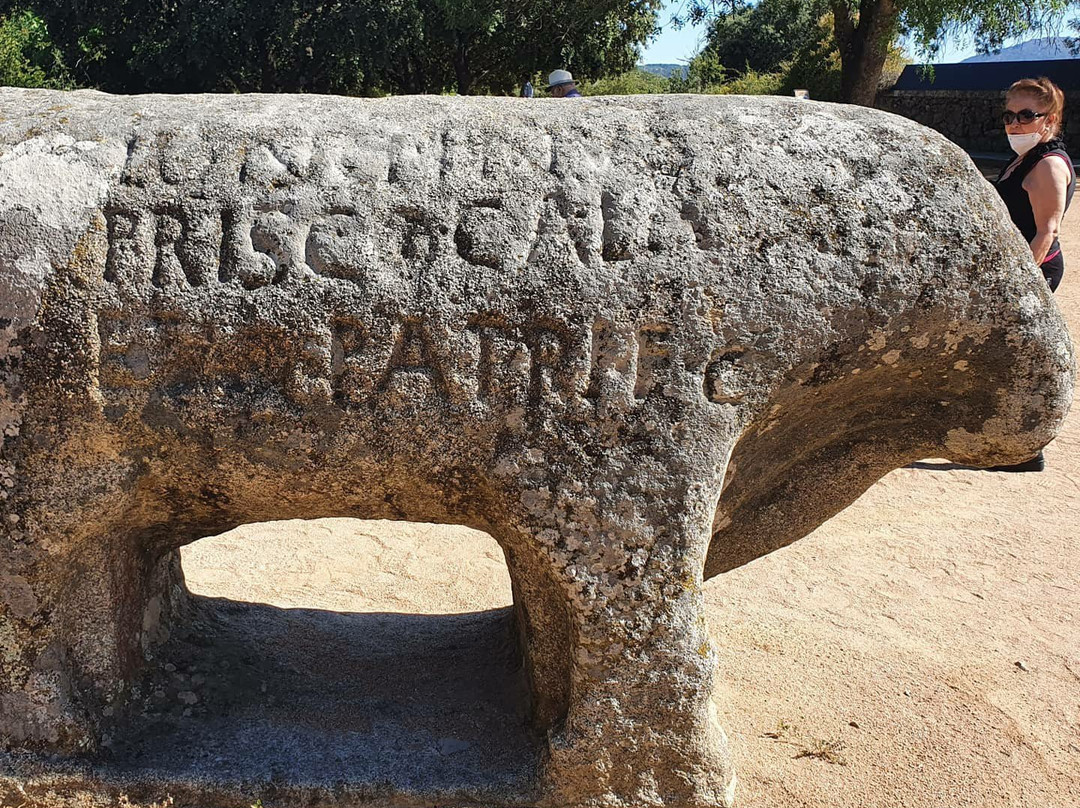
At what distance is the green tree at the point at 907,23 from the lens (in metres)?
12.1

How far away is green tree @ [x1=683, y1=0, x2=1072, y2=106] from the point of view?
39.6 feet

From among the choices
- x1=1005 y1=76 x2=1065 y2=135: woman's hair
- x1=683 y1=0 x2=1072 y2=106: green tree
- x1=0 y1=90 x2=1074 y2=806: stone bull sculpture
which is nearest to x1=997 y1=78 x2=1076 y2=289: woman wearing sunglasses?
x1=1005 y1=76 x2=1065 y2=135: woman's hair

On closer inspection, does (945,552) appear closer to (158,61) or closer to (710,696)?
(710,696)

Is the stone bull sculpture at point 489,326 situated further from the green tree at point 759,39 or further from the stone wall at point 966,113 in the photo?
the green tree at point 759,39

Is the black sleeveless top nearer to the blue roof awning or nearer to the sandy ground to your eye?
the sandy ground

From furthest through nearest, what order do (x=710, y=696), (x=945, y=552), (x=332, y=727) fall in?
(x=945, y=552) < (x=332, y=727) < (x=710, y=696)

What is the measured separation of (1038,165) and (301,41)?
15.8 m

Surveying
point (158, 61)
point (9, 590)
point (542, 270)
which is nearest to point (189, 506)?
point (9, 590)

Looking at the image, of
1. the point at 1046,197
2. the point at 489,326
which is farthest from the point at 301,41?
the point at 489,326

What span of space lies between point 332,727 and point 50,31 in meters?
18.1

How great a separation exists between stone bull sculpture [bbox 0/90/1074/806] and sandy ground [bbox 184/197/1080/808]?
81 centimetres

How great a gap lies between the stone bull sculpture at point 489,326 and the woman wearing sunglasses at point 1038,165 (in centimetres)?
188

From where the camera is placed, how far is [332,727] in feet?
7.84

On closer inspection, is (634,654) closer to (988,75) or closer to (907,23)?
(907,23)
